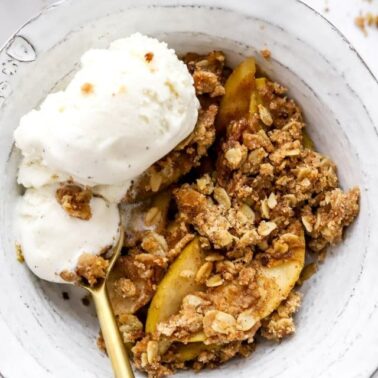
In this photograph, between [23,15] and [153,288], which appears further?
[23,15]

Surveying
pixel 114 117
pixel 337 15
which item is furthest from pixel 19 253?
pixel 337 15

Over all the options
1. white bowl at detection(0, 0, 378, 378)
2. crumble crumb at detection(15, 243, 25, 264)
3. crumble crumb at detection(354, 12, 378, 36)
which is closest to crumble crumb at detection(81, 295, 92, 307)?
white bowl at detection(0, 0, 378, 378)

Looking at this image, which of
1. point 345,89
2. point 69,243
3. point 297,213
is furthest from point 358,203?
point 69,243

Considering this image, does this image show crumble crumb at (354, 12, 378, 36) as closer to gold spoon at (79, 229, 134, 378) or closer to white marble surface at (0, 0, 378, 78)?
white marble surface at (0, 0, 378, 78)

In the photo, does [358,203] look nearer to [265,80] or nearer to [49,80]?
[265,80]

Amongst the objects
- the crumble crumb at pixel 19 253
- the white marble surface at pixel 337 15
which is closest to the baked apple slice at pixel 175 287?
the crumble crumb at pixel 19 253

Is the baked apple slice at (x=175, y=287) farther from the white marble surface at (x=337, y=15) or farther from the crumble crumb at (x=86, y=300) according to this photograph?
the white marble surface at (x=337, y=15)
